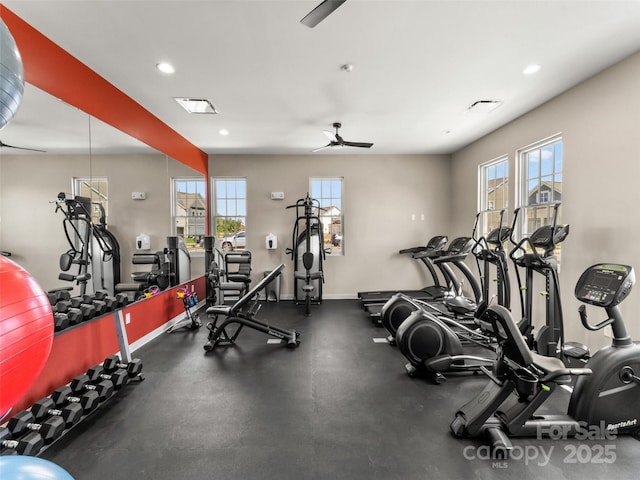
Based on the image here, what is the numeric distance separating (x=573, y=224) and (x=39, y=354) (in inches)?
176

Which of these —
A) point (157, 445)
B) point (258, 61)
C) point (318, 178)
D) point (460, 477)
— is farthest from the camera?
point (318, 178)

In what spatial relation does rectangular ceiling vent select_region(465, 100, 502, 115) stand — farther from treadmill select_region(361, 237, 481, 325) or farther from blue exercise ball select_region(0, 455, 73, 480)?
blue exercise ball select_region(0, 455, 73, 480)

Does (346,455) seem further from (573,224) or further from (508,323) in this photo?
(573,224)

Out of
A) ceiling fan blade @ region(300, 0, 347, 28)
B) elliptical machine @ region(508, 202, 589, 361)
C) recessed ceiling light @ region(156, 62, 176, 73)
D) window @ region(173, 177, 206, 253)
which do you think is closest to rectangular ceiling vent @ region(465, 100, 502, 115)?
elliptical machine @ region(508, 202, 589, 361)

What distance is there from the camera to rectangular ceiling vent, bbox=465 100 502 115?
363 centimetres

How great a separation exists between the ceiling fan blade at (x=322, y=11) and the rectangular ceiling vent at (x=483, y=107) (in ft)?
9.36

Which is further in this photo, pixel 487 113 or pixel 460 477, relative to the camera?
pixel 487 113

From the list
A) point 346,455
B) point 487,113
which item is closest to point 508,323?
point 346,455

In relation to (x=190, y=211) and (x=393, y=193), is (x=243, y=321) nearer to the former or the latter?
(x=190, y=211)

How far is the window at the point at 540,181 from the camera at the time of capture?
360 cm

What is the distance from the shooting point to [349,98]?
3479 millimetres

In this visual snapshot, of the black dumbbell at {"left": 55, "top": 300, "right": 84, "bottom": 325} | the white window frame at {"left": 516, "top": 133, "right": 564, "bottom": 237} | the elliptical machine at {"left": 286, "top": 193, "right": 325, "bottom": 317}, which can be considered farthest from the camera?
the elliptical machine at {"left": 286, "top": 193, "right": 325, "bottom": 317}

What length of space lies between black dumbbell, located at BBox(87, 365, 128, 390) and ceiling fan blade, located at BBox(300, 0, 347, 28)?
10.0ft

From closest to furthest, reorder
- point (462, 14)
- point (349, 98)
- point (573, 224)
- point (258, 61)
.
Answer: point (462, 14) < point (258, 61) < point (573, 224) < point (349, 98)
